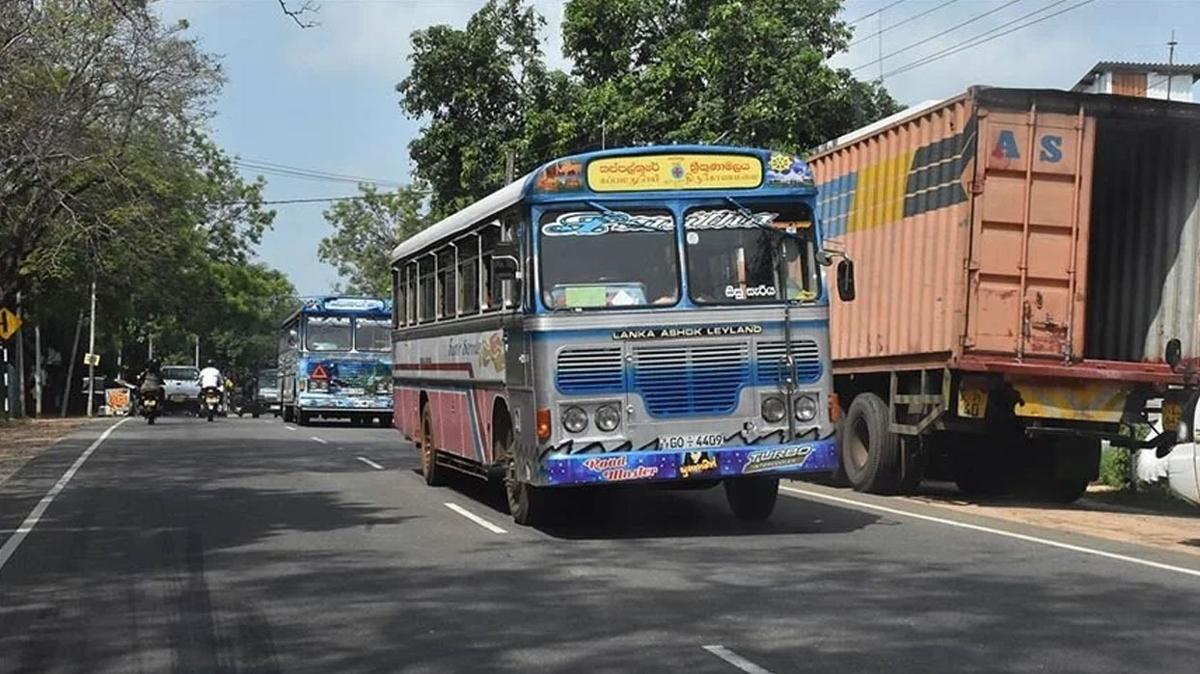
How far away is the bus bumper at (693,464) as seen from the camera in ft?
38.4

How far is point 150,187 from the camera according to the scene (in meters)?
35.8

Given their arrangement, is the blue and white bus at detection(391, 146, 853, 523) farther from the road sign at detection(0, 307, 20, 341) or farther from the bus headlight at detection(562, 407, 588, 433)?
the road sign at detection(0, 307, 20, 341)

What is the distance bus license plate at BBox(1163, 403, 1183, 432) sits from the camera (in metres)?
14.3

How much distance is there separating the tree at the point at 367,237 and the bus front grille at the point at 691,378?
200ft

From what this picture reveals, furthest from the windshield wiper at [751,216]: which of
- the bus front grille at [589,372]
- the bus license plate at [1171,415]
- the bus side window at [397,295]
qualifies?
the bus side window at [397,295]

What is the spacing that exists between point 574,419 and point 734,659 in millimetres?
4506

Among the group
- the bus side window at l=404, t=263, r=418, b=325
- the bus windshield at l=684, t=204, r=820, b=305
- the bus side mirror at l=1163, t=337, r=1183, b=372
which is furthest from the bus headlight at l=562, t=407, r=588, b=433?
the bus side window at l=404, t=263, r=418, b=325

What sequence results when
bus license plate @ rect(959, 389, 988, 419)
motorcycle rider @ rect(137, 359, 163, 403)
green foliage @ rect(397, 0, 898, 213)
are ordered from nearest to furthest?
bus license plate @ rect(959, 389, 988, 419)
green foliage @ rect(397, 0, 898, 213)
motorcycle rider @ rect(137, 359, 163, 403)

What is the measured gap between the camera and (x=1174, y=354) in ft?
47.3

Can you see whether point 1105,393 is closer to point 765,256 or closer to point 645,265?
point 765,256

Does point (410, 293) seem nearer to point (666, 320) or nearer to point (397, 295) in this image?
point (397, 295)

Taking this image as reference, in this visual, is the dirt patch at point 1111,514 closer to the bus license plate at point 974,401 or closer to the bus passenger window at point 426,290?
the bus license plate at point 974,401

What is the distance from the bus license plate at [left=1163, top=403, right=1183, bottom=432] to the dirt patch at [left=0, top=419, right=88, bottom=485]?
46.2ft

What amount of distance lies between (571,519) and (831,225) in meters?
6.95
